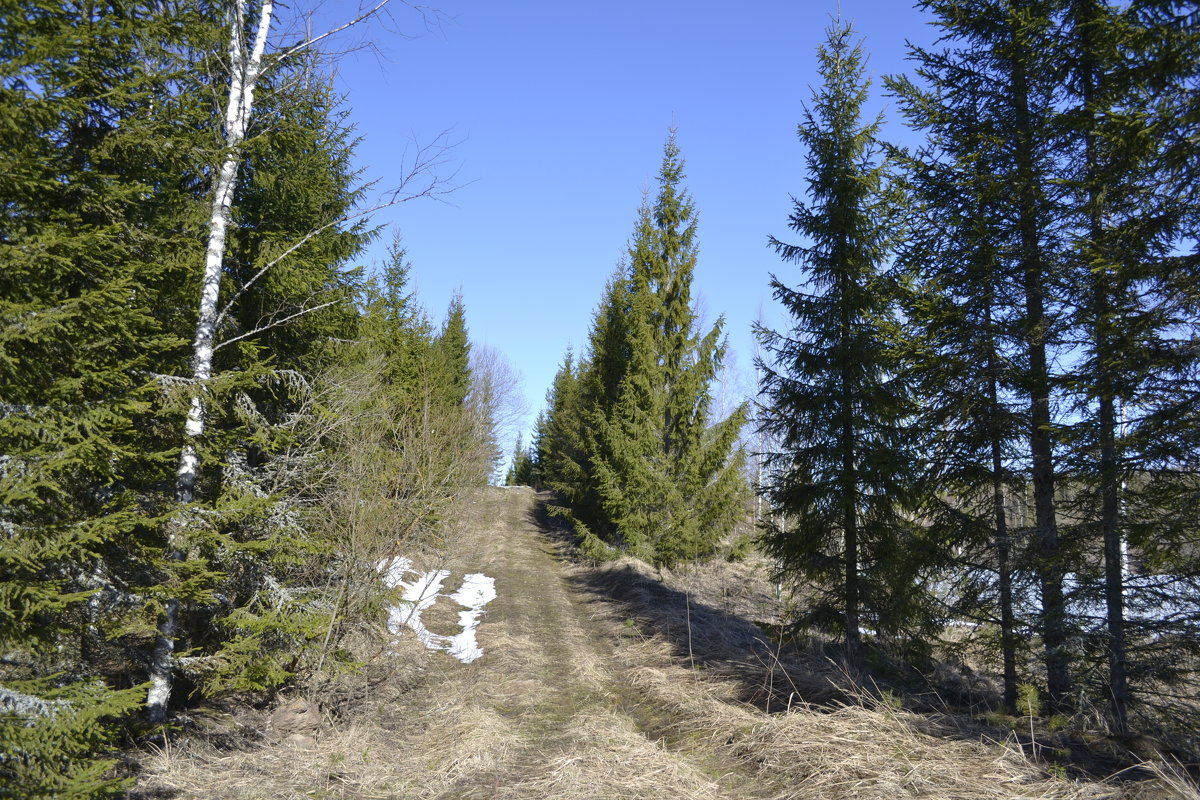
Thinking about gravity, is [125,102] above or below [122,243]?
above

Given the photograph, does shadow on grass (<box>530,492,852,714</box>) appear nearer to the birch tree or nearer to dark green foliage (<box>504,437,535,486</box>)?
the birch tree

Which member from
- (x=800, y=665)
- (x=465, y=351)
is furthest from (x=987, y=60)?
(x=465, y=351)

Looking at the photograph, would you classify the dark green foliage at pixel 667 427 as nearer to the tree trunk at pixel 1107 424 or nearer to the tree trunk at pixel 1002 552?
the tree trunk at pixel 1002 552

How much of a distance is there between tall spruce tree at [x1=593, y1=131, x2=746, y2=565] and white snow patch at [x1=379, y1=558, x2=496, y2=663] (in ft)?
13.8

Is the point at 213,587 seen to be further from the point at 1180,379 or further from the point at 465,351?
the point at 465,351

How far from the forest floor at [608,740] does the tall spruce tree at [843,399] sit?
151cm

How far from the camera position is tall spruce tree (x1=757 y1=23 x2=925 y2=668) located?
927cm

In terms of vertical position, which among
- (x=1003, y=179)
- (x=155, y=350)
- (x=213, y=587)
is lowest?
(x=213, y=587)

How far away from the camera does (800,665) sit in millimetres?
9570

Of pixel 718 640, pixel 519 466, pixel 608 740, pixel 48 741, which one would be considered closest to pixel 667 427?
pixel 718 640

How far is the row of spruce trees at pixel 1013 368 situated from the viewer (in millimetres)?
5984

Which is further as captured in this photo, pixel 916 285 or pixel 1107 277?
pixel 916 285

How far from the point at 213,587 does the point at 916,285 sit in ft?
32.3

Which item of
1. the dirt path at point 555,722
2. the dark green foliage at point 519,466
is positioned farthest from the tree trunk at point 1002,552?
the dark green foliage at point 519,466
